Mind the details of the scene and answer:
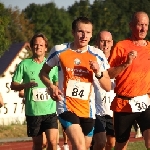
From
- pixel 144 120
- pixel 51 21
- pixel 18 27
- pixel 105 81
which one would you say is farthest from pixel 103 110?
pixel 51 21

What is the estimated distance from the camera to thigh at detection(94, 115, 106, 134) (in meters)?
10.8

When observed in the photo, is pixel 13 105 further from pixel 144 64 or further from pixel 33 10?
pixel 33 10

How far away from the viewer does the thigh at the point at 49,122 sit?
11742 mm

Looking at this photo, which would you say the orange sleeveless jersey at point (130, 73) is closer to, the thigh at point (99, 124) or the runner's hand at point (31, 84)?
the thigh at point (99, 124)

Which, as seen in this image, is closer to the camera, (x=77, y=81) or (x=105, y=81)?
(x=105, y=81)

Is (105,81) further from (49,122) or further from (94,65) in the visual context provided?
(49,122)

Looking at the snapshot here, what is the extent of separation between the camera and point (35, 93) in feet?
39.2

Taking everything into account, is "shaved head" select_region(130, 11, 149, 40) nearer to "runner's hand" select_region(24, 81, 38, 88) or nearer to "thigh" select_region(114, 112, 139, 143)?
"thigh" select_region(114, 112, 139, 143)

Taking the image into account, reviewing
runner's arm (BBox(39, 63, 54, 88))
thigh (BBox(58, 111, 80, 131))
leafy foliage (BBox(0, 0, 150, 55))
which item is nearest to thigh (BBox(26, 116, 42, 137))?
runner's arm (BBox(39, 63, 54, 88))

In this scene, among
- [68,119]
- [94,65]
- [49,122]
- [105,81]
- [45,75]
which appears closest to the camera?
[94,65]

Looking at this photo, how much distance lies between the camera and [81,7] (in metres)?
118

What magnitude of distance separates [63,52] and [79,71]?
0.38 metres

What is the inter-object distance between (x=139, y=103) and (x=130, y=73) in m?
0.43

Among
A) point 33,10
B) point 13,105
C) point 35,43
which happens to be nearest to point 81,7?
point 33,10
